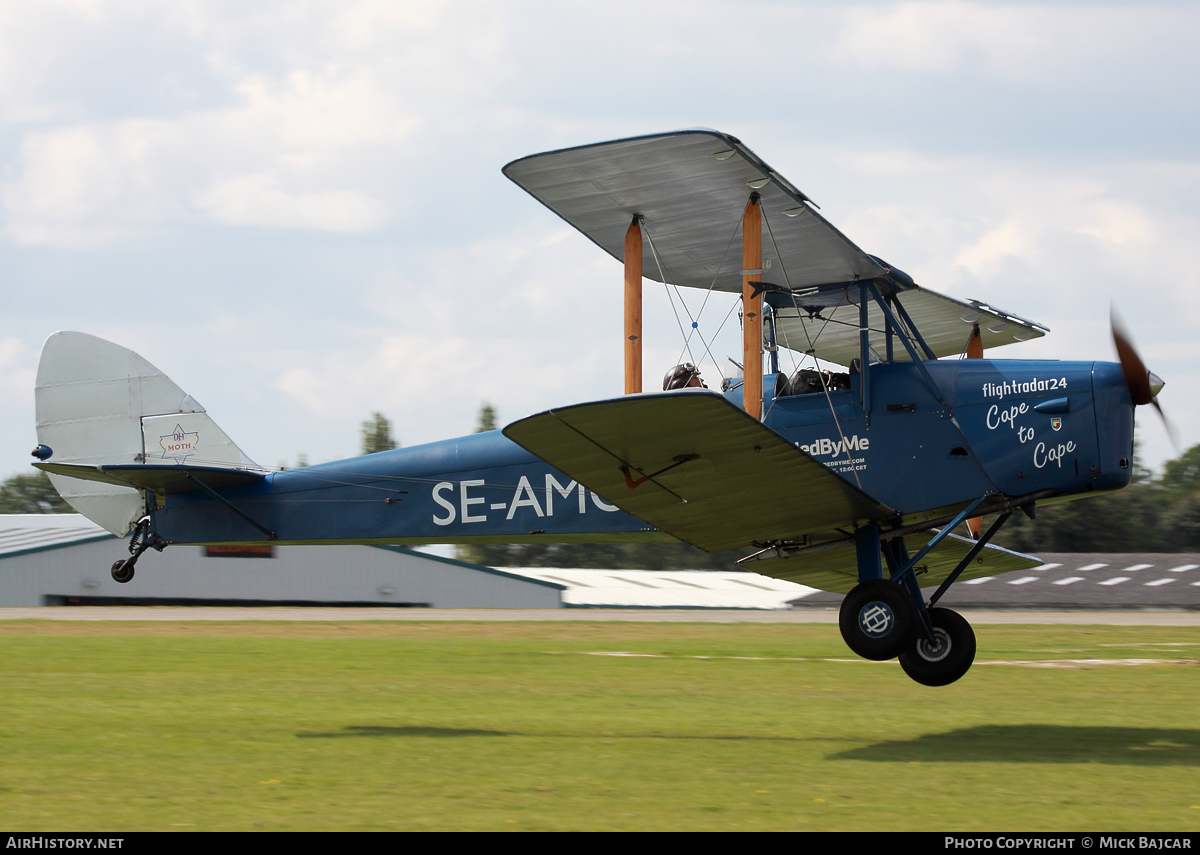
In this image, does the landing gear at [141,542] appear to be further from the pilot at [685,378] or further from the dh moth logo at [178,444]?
the pilot at [685,378]

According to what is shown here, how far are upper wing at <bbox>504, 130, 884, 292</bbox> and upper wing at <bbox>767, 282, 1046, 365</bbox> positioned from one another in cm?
57

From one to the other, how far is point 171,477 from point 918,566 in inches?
316

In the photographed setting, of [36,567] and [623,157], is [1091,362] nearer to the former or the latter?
[623,157]

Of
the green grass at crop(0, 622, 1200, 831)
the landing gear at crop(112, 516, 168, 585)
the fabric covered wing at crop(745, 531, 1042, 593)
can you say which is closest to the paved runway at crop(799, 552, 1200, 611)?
the green grass at crop(0, 622, 1200, 831)

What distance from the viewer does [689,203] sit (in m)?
10.5

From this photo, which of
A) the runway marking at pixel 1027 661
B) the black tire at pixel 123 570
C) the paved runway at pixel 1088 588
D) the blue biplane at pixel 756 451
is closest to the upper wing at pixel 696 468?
the blue biplane at pixel 756 451

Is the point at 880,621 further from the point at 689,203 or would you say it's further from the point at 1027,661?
the point at 1027,661

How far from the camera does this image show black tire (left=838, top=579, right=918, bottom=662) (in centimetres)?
958

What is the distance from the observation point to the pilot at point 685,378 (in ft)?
36.1

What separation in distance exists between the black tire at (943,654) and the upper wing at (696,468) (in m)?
1.26

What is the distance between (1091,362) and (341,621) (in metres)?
25.2

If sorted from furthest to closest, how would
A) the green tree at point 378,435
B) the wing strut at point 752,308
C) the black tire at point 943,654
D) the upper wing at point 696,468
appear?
the green tree at point 378,435
the black tire at point 943,654
the wing strut at point 752,308
the upper wing at point 696,468

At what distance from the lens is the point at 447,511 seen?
1177 centimetres
